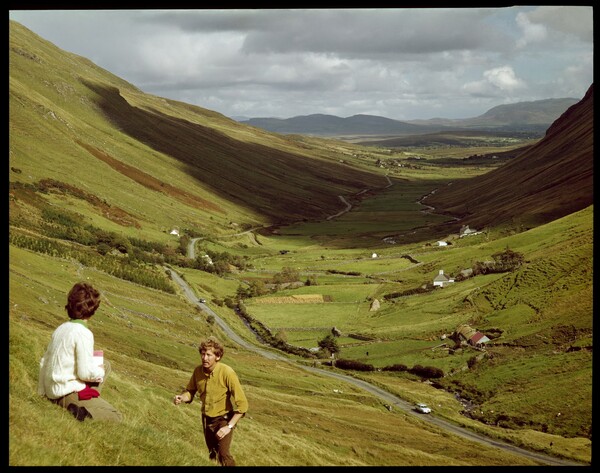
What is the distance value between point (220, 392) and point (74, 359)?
3.65m

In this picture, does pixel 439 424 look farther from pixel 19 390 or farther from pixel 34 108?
pixel 34 108

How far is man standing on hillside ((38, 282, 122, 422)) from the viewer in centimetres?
1227

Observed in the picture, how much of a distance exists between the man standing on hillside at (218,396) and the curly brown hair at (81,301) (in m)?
2.96

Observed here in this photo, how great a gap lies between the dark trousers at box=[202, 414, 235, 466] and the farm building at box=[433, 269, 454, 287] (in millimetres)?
108634

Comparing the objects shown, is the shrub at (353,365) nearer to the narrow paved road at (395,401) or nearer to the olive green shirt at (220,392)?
the narrow paved road at (395,401)

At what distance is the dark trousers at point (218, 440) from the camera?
14805 mm

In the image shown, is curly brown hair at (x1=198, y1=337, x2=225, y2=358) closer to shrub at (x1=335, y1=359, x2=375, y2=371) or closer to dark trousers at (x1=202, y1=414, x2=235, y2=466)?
dark trousers at (x1=202, y1=414, x2=235, y2=466)

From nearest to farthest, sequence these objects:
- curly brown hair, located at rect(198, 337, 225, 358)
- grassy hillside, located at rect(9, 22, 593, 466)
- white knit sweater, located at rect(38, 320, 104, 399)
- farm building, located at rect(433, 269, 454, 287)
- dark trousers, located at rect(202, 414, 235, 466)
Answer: white knit sweater, located at rect(38, 320, 104, 399), curly brown hair, located at rect(198, 337, 225, 358), dark trousers, located at rect(202, 414, 235, 466), grassy hillside, located at rect(9, 22, 593, 466), farm building, located at rect(433, 269, 454, 287)

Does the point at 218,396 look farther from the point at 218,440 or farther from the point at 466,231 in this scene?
the point at 466,231

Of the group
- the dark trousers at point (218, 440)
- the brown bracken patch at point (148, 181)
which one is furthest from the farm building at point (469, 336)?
the brown bracken patch at point (148, 181)

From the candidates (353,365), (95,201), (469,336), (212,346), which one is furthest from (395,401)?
(95,201)

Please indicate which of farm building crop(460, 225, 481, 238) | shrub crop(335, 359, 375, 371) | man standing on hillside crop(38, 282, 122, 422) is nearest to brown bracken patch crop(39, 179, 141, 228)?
shrub crop(335, 359, 375, 371)
